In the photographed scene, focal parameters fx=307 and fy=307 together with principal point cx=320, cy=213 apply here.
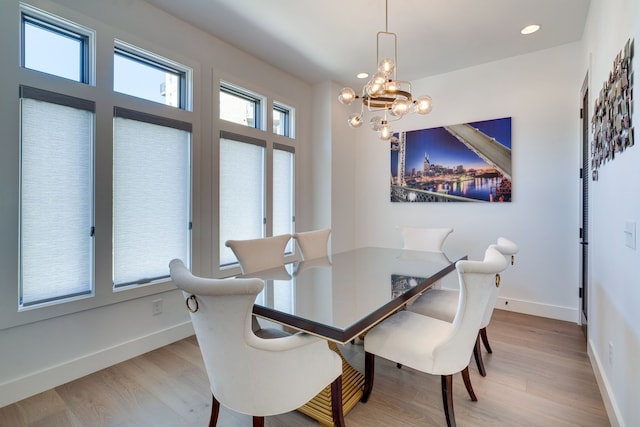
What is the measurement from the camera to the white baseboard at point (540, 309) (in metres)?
3.28

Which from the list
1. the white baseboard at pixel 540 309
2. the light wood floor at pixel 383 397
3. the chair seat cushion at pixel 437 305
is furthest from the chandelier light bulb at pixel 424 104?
the white baseboard at pixel 540 309

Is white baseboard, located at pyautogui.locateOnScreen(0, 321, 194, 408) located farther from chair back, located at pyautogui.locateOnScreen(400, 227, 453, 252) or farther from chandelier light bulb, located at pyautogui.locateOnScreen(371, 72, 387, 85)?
chandelier light bulb, located at pyautogui.locateOnScreen(371, 72, 387, 85)

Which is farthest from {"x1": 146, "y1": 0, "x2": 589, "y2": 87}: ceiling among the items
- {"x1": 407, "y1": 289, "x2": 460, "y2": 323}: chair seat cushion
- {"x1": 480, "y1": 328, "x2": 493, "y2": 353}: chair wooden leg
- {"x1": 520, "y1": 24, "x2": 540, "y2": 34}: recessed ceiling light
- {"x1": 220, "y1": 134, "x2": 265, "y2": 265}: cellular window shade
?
{"x1": 480, "y1": 328, "x2": 493, "y2": 353}: chair wooden leg

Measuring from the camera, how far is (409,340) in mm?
1722

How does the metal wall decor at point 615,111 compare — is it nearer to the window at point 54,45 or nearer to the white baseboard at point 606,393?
the white baseboard at point 606,393

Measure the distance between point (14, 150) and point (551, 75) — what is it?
487 cm

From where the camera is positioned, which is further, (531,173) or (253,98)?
(253,98)

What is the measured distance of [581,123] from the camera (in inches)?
125

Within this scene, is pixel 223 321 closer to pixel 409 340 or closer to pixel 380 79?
pixel 409 340

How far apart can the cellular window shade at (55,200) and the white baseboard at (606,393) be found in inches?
136

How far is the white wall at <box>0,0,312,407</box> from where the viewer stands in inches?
78.0

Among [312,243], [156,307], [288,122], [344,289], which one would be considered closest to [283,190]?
[288,122]

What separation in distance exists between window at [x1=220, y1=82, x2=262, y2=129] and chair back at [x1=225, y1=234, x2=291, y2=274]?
1614mm

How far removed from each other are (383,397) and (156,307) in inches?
81.3
